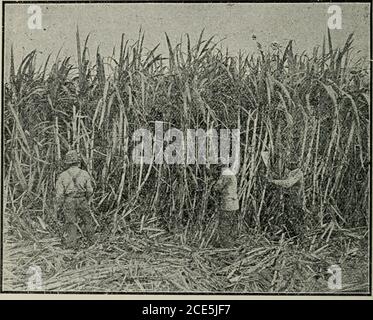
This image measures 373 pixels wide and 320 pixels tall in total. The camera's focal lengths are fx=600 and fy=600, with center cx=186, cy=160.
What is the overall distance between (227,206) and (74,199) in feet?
1.72

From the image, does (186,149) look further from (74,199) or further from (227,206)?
(74,199)

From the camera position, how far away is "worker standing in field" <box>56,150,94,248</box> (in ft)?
6.73

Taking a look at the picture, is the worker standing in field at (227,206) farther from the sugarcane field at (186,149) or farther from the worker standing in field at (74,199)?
the worker standing in field at (74,199)

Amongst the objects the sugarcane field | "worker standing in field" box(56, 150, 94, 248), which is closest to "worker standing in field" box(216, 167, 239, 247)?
the sugarcane field

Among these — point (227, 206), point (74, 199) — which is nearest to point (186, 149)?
point (227, 206)

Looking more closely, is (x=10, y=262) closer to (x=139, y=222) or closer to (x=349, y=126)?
(x=139, y=222)

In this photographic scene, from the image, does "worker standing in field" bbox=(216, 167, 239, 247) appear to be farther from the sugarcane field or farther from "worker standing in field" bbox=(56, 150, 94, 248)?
"worker standing in field" bbox=(56, 150, 94, 248)

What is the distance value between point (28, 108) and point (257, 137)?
792mm

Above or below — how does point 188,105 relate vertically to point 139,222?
above

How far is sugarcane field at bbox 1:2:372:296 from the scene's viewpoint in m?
2.04

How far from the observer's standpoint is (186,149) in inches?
80.0

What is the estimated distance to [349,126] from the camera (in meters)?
2.05

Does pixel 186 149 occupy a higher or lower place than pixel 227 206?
higher
